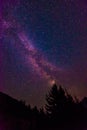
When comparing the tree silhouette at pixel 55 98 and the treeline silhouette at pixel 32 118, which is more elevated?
the tree silhouette at pixel 55 98

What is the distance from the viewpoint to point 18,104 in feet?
93.5

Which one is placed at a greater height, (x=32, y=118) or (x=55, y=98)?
(x=55, y=98)

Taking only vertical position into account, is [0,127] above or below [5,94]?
below

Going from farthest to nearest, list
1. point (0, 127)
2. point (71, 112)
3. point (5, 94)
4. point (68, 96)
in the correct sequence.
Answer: point (68, 96) < point (71, 112) < point (5, 94) < point (0, 127)

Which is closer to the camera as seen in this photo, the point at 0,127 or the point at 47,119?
the point at 0,127

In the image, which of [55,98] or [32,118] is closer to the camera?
[32,118]

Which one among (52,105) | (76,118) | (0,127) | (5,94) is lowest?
(0,127)

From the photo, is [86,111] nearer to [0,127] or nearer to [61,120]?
[61,120]

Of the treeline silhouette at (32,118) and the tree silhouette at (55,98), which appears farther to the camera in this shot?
the tree silhouette at (55,98)

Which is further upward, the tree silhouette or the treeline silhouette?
the tree silhouette

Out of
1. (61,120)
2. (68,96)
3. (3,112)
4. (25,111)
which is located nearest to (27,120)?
(25,111)

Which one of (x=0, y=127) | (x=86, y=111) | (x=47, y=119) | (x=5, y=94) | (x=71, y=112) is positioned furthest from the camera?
(x=47, y=119)

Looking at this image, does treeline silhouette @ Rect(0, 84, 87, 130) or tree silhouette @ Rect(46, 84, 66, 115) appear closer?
treeline silhouette @ Rect(0, 84, 87, 130)

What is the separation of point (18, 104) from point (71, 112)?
276 inches
